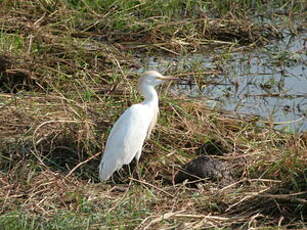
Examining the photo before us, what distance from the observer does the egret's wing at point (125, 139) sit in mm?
5930

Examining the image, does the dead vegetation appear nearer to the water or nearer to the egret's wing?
the egret's wing

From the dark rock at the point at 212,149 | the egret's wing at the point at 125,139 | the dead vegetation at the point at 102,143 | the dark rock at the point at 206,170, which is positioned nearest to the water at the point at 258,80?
the dead vegetation at the point at 102,143

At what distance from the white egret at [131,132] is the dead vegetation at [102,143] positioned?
0.16 metres

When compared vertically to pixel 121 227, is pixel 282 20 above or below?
below

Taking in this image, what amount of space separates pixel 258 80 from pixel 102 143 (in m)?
2.51

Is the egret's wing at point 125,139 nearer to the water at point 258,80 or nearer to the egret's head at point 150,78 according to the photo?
the egret's head at point 150,78

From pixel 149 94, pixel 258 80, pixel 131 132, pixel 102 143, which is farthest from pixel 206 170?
pixel 258 80

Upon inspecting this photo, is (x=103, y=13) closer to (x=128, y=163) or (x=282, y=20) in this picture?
(x=282, y=20)

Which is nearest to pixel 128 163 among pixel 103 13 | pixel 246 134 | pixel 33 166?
pixel 33 166

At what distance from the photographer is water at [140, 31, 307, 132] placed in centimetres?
768

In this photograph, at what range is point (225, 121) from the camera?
6938 mm

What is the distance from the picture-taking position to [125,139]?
6.09 m

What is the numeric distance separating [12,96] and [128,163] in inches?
61.3

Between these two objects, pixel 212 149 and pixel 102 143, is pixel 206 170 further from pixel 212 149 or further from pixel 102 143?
pixel 102 143
